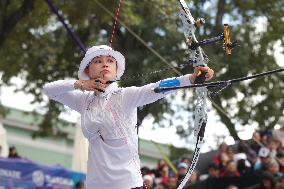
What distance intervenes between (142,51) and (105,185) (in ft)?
36.7

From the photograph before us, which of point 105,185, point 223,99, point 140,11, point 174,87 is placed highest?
point 140,11

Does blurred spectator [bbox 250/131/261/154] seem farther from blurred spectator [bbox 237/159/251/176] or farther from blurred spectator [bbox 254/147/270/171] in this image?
blurred spectator [bbox 237/159/251/176]

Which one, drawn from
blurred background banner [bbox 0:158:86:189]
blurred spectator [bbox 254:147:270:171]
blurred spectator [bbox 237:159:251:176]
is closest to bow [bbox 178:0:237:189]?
blurred spectator [bbox 254:147:270:171]

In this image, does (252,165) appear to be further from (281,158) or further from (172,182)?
(172,182)

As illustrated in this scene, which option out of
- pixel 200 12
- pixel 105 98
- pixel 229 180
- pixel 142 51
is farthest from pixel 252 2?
pixel 105 98

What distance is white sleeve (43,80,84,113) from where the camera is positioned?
17.2ft

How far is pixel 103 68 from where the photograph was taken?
5230mm

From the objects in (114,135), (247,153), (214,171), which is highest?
(247,153)

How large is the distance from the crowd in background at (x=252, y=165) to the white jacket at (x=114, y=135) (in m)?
4.38

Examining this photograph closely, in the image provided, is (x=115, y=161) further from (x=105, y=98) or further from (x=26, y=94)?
(x=26, y=94)

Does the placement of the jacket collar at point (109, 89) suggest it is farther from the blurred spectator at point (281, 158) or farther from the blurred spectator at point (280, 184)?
the blurred spectator at point (281, 158)

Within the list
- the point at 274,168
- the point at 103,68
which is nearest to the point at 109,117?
the point at 103,68

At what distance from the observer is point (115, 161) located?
4.96 meters

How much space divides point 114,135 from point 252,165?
6123 mm
